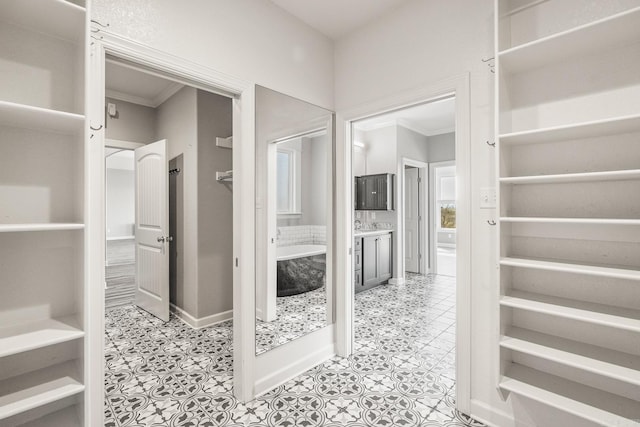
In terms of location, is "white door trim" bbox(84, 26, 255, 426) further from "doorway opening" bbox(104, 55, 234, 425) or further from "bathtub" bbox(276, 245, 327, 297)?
"doorway opening" bbox(104, 55, 234, 425)

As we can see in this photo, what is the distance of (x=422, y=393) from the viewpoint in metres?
2.13

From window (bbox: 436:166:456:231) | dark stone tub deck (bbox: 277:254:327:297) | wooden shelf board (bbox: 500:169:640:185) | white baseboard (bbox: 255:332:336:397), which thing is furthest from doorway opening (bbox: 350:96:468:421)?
window (bbox: 436:166:456:231)

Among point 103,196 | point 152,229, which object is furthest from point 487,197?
point 152,229

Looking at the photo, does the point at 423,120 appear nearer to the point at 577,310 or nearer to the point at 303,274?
the point at 303,274

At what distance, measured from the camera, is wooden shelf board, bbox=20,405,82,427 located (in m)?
1.28

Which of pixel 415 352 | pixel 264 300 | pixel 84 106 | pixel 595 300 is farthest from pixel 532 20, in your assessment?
pixel 415 352

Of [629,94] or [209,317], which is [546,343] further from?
[209,317]

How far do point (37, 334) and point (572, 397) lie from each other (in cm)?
237

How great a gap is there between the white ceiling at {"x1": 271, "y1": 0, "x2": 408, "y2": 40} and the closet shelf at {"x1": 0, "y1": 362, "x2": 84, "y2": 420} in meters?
2.53

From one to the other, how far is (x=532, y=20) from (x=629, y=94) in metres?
0.63

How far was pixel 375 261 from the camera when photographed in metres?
4.88

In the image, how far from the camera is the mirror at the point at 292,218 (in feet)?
7.18

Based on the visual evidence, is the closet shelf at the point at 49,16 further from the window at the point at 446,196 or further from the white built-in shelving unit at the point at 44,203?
the window at the point at 446,196

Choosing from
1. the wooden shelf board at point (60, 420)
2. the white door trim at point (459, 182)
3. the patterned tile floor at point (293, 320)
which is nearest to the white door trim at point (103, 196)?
the wooden shelf board at point (60, 420)
